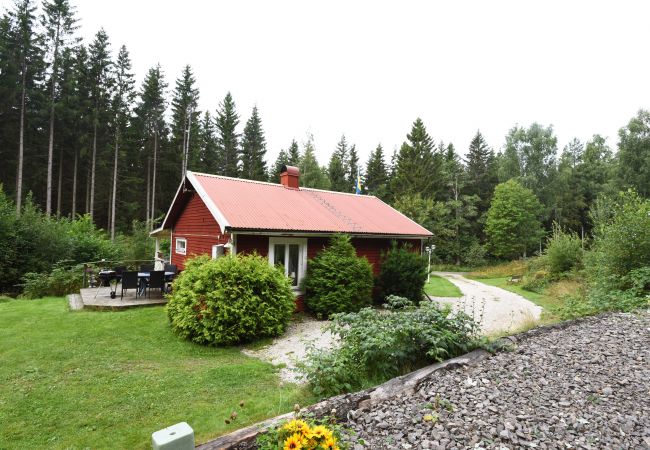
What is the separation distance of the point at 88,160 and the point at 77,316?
22.5 meters

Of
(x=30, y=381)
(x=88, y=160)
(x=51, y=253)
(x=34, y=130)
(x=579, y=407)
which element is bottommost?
(x=30, y=381)

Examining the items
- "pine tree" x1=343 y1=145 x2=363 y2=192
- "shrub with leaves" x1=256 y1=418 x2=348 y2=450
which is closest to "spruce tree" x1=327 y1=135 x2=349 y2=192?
"pine tree" x1=343 y1=145 x2=363 y2=192

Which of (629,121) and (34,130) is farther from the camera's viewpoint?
(629,121)

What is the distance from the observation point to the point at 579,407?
10.3 ft

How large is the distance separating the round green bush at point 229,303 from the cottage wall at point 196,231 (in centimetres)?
213

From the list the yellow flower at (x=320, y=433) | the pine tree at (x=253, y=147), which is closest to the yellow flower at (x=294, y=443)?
the yellow flower at (x=320, y=433)

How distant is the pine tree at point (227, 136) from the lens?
116 feet

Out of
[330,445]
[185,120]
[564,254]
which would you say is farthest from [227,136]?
[330,445]

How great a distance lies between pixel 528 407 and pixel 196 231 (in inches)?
429

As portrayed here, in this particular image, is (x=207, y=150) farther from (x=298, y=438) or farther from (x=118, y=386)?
(x=298, y=438)

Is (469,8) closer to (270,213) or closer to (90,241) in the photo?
(270,213)

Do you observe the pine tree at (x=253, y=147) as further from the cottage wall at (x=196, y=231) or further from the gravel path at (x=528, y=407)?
the gravel path at (x=528, y=407)

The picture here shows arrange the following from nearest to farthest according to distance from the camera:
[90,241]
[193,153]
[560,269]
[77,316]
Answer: [77,316] < [90,241] < [560,269] < [193,153]

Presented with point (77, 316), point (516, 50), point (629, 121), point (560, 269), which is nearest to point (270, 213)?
point (77, 316)
